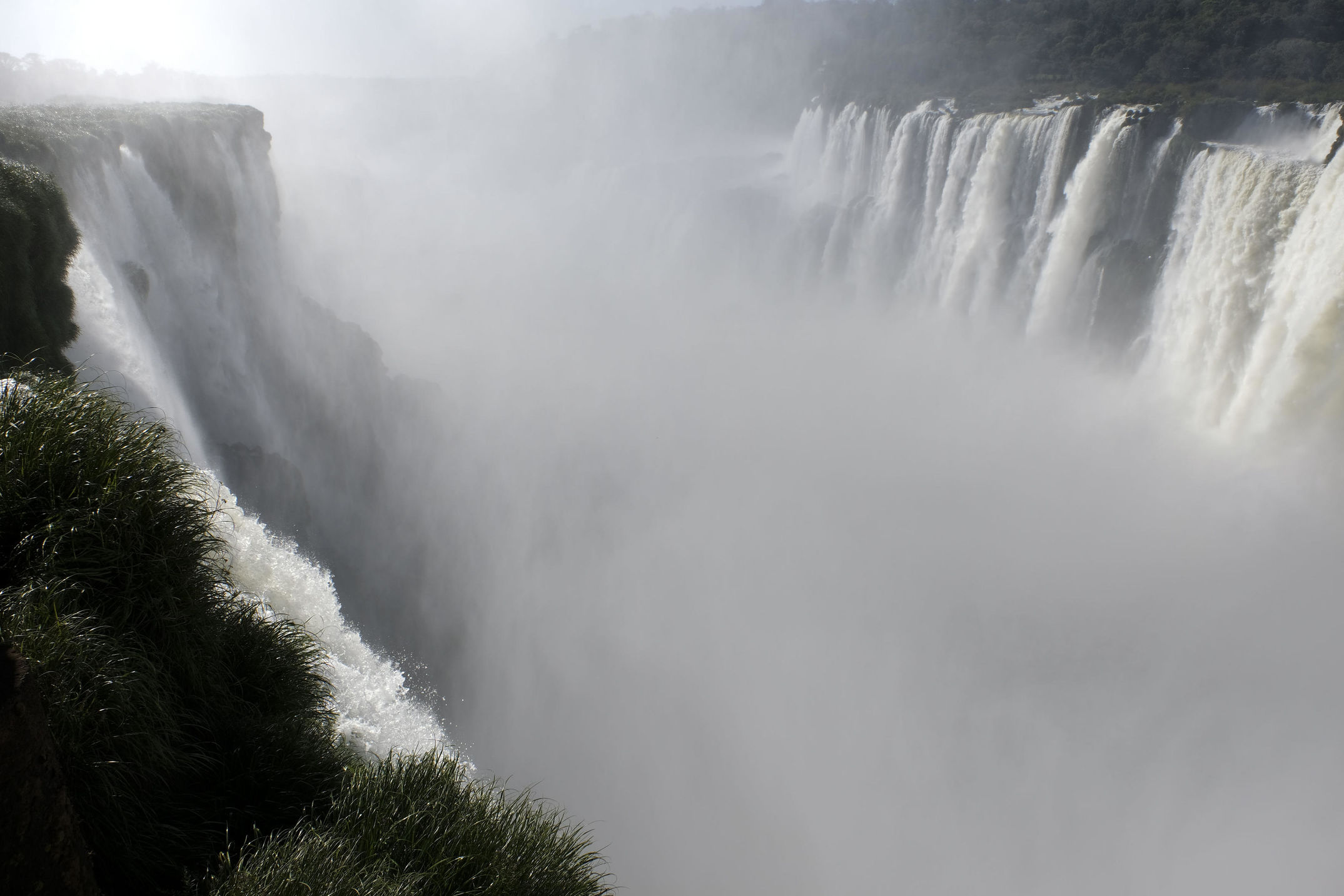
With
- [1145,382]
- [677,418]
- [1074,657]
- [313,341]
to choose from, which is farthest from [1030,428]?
[313,341]

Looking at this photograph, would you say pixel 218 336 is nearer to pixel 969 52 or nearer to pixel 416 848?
pixel 416 848

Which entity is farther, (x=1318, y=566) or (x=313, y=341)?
(x=313, y=341)

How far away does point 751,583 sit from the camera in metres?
18.0

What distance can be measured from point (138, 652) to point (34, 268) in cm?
551

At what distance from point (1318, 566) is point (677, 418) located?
17896mm

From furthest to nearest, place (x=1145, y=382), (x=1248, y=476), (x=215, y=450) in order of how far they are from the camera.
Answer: (x=1145, y=382) → (x=1248, y=476) → (x=215, y=450)

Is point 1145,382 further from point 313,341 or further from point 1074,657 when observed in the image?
point 313,341

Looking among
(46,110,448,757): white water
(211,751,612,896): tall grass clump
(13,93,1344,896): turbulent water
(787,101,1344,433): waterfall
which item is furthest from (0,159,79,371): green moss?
(787,101,1344,433): waterfall

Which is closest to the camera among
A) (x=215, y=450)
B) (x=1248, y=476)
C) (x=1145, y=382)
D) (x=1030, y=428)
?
(x=215, y=450)

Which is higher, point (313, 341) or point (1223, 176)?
point (1223, 176)

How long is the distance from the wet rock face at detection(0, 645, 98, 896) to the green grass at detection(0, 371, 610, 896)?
0.54 meters

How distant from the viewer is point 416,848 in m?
3.90

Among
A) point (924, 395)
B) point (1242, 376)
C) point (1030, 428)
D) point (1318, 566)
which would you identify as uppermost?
point (924, 395)

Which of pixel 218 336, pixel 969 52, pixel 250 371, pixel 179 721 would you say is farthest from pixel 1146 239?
pixel 969 52
